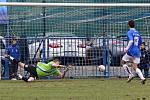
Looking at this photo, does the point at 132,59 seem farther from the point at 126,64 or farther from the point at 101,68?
the point at 101,68

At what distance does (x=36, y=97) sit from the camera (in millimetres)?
12562

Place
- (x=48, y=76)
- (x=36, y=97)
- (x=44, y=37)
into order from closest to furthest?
(x=36, y=97) → (x=48, y=76) → (x=44, y=37)

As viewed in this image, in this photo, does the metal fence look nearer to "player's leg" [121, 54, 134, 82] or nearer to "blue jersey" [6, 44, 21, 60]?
"blue jersey" [6, 44, 21, 60]

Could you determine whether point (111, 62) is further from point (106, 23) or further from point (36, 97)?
point (36, 97)

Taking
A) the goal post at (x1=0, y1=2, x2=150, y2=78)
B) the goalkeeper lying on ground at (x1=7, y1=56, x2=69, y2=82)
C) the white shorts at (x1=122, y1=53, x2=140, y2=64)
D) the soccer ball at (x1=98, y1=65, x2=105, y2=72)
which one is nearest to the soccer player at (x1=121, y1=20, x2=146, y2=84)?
the white shorts at (x1=122, y1=53, x2=140, y2=64)

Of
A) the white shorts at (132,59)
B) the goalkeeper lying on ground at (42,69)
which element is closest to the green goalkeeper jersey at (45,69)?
the goalkeeper lying on ground at (42,69)

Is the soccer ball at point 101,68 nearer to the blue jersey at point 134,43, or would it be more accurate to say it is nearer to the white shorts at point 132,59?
the white shorts at point 132,59

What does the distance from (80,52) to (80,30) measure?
106 cm

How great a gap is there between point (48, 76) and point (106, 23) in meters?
3.48

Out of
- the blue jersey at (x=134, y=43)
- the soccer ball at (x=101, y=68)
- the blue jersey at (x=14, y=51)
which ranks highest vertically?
the blue jersey at (x=134, y=43)

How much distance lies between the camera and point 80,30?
21953 mm

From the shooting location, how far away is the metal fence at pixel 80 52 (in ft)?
68.6

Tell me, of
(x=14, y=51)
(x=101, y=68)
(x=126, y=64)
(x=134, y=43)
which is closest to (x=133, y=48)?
(x=134, y=43)

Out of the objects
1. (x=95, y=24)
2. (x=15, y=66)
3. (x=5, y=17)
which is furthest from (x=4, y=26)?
(x=95, y=24)
